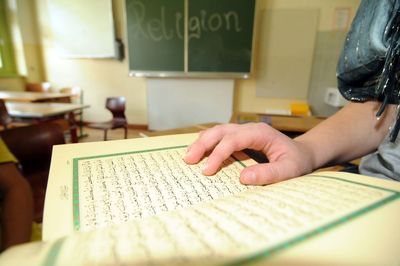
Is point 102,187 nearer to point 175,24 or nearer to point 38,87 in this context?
point 175,24

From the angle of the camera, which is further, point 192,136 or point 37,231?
point 37,231

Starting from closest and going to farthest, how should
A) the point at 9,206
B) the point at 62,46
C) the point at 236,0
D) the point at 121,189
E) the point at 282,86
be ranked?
the point at 121,189
the point at 9,206
the point at 236,0
the point at 282,86
the point at 62,46

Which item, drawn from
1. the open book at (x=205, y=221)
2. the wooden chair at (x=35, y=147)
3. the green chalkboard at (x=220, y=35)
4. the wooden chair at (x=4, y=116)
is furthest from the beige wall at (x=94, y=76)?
the open book at (x=205, y=221)

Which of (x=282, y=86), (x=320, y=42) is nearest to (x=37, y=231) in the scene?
(x=282, y=86)

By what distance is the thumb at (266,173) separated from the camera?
0.87 feet

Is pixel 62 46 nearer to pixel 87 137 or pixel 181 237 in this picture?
pixel 87 137

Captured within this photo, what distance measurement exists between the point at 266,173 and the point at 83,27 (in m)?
3.63

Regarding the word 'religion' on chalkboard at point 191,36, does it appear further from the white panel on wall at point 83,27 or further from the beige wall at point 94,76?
the white panel on wall at point 83,27

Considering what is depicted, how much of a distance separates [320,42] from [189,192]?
2874mm

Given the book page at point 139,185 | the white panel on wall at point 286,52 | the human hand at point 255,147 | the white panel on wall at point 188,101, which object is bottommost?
the white panel on wall at point 188,101

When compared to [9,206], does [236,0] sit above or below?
above

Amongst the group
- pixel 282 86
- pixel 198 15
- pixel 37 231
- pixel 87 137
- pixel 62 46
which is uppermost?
pixel 198 15

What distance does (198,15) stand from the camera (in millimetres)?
2477

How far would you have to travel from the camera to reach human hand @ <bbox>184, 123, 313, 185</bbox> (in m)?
0.30
